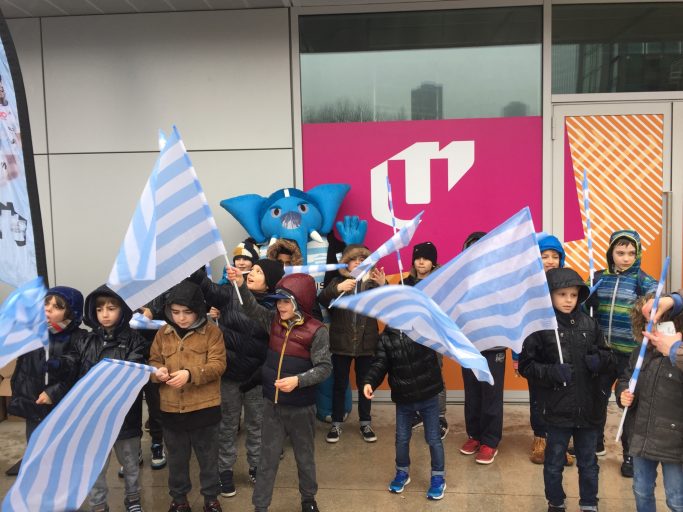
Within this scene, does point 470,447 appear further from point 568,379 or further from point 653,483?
point 653,483

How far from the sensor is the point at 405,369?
4.39 meters

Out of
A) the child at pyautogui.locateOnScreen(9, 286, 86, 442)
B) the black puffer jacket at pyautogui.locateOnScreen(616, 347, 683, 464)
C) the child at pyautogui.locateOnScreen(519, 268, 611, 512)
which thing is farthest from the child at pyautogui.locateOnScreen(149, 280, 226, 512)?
the black puffer jacket at pyautogui.locateOnScreen(616, 347, 683, 464)

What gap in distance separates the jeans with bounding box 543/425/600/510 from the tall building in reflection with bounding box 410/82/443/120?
3.55 meters

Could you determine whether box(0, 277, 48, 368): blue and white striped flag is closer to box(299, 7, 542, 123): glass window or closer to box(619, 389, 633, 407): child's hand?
box(619, 389, 633, 407): child's hand

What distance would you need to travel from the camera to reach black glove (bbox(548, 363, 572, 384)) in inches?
149

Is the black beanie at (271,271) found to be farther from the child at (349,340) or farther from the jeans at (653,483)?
the jeans at (653,483)

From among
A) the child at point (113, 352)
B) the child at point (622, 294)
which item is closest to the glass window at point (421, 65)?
the child at point (622, 294)

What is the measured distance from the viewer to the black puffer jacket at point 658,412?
3.42 m

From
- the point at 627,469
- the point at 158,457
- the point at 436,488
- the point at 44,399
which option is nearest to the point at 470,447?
the point at 436,488

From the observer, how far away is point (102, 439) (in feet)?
11.4

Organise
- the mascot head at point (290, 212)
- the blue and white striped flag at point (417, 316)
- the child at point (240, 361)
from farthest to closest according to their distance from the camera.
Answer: the mascot head at point (290, 212), the child at point (240, 361), the blue and white striped flag at point (417, 316)

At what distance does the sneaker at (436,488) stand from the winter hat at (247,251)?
7.62ft

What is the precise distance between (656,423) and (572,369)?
57 centimetres

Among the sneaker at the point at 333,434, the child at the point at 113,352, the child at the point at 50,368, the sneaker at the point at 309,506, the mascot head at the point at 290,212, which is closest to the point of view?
the child at the point at 50,368
